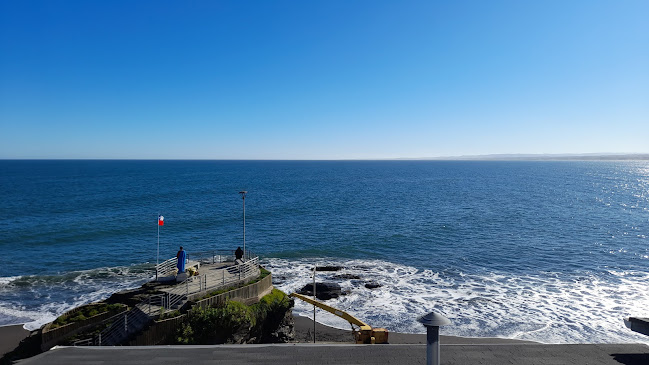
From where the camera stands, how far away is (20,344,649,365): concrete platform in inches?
441

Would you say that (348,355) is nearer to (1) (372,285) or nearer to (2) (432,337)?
(2) (432,337)

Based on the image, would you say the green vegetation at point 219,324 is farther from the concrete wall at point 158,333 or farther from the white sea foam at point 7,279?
the white sea foam at point 7,279

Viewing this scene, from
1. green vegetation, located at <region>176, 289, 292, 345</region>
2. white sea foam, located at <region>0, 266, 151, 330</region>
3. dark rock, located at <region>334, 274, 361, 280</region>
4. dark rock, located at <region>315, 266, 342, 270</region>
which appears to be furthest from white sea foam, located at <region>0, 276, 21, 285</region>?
dark rock, located at <region>334, 274, 361, 280</region>

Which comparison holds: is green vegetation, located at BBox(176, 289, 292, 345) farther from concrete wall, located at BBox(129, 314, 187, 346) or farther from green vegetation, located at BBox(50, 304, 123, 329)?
green vegetation, located at BBox(50, 304, 123, 329)

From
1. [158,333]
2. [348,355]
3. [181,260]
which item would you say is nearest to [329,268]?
[181,260]

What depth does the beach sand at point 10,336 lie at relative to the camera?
20989mm

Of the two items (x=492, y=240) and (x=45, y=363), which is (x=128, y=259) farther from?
(x=492, y=240)

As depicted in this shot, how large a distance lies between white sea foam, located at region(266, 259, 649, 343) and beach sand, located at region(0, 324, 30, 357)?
15.3 metres

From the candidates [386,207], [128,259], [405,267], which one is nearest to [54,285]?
[128,259]

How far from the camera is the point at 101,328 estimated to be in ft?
59.4

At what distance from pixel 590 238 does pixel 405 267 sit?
83.3 ft

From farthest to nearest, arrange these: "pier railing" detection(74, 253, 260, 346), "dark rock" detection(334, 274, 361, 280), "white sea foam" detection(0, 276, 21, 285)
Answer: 1. "dark rock" detection(334, 274, 361, 280)
2. "white sea foam" detection(0, 276, 21, 285)
3. "pier railing" detection(74, 253, 260, 346)

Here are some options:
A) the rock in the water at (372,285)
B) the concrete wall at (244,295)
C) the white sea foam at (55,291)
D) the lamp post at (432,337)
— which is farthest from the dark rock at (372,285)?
the lamp post at (432,337)

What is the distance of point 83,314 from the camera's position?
18.8m
